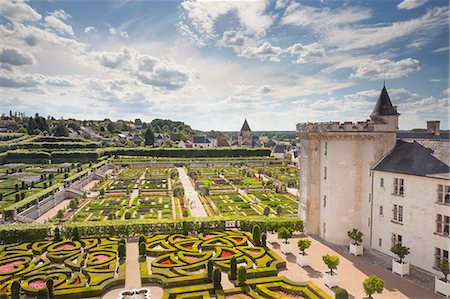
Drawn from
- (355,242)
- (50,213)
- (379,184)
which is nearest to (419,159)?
(379,184)

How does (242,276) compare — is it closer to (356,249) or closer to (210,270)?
(210,270)

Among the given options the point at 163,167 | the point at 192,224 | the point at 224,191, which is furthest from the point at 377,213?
the point at 163,167

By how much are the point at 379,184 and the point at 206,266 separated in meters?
13.1

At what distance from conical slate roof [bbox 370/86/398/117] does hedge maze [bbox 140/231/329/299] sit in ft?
41.8

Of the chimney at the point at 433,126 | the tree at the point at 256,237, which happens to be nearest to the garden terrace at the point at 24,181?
the tree at the point at 256,237

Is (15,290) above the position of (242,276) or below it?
above

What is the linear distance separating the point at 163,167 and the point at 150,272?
5000 centimetres

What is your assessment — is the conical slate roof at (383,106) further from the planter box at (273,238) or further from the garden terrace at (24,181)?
the garden terrace at (24,181)

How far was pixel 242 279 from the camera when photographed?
16781 millimetres

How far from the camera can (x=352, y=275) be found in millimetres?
18562

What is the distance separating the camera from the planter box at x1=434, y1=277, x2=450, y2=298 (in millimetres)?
15938

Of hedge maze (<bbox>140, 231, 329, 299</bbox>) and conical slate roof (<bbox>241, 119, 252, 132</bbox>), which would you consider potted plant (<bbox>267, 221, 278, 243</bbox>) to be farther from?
conical slate roof (<bbox>241, 119, 252, 132</bbox>)

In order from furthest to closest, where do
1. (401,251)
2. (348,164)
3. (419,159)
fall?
(348,164), (419,159), (401,251)

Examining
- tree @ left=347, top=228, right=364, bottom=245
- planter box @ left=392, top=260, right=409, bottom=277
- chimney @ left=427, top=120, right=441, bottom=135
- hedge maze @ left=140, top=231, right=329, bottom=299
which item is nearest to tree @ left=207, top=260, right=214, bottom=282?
hedge maze @ left=140, top=231, right=329, bottom=299
